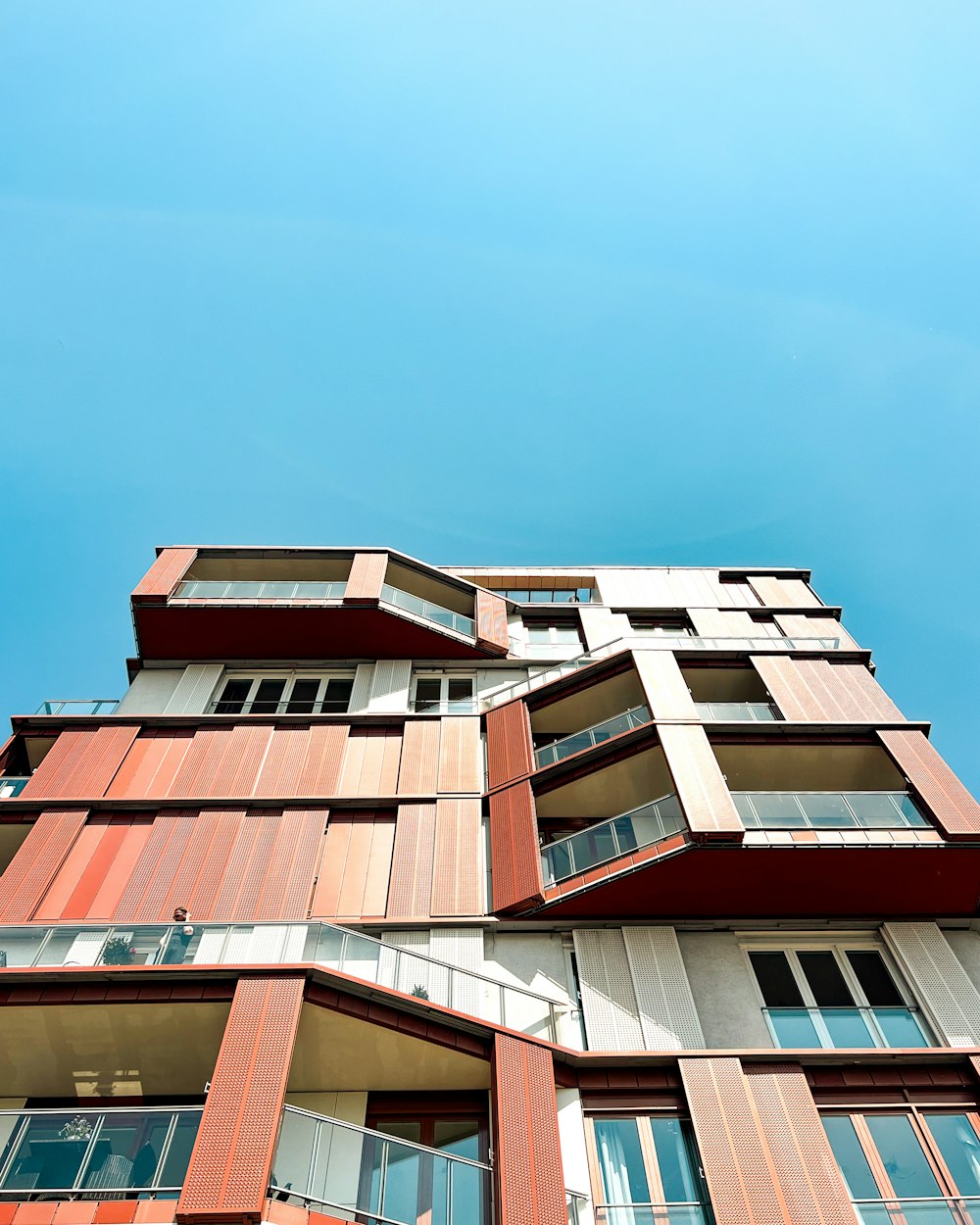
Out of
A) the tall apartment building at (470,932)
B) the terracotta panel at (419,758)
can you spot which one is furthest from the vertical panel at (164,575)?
the terracotta panel at (419,758)

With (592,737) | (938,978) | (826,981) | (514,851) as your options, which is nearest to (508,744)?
(592,737)

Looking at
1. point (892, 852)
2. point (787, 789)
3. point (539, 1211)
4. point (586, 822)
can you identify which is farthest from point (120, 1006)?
point (787, 789)

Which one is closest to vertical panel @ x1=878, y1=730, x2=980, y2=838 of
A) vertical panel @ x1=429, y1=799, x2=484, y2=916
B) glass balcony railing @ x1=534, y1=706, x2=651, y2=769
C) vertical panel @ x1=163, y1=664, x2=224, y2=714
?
glass balcony railing @ x1=534, y1=706, x2=651, y2=769

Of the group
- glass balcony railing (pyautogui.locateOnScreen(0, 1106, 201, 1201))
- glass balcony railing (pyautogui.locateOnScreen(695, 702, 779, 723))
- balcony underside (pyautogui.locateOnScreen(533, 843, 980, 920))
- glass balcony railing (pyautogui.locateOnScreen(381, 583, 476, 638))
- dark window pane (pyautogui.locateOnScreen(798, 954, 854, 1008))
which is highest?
glass balcony railing (pyautogui.locateOnScreen(381, 583, 476, 638))

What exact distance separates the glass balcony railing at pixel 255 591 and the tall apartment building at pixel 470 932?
14 centimetres

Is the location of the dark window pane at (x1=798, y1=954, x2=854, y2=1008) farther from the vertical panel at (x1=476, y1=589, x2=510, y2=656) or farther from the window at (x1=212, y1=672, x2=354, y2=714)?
the window at (x1=212, y1=672, x2=354, y2=714)

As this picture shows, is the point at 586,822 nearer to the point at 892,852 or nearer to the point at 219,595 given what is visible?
the point at 892,852

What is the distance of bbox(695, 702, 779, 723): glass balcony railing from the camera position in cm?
1852

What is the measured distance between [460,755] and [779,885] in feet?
25.1

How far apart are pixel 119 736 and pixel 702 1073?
15.2 m

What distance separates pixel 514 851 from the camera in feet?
54.1

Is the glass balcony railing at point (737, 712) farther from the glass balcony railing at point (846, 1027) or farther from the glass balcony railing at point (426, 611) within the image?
the glass balcony railing at point (426, 611)

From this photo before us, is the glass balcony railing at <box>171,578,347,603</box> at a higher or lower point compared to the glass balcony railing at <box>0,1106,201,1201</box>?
higher

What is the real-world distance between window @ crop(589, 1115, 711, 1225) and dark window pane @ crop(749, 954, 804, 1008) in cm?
343
